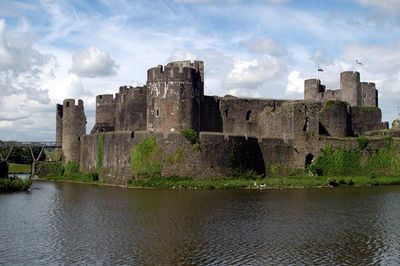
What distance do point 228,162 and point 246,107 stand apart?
11090 millimetres

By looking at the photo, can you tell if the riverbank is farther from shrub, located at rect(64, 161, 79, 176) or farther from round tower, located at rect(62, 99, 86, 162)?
round tower, located at rect(62, 99, 86, 162)

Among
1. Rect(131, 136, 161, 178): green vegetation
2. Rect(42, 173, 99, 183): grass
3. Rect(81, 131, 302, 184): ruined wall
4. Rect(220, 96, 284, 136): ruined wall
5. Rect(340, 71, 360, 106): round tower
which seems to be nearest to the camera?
Rect(81, 131, 302, 184): ruined wall

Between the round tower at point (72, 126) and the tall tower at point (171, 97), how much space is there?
8938 millimetres

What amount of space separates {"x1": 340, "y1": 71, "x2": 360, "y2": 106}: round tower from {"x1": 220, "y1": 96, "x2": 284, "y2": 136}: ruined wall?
1038 cm

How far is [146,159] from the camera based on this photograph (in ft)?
120

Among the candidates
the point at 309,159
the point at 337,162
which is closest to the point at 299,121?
the point at 309,159

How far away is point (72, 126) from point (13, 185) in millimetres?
13687

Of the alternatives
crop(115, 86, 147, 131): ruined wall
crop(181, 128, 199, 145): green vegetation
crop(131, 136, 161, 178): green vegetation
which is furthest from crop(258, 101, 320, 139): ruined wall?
crop(115, 86, 147, 131): ruined wall

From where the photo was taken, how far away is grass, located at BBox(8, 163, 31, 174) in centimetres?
6134

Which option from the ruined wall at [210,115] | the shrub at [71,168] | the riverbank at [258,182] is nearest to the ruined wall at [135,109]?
the ruined wall at [210,115]

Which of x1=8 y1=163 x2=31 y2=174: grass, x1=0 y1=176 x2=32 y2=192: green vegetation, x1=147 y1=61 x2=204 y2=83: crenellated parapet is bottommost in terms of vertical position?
x1=0 y1=176 x2=32 y2=192: green vegetation

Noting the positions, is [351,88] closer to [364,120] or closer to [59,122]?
[364,120]

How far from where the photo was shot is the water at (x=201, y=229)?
16.0m

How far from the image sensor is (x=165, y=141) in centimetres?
3622
